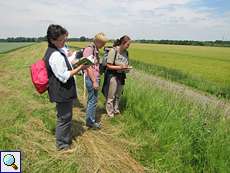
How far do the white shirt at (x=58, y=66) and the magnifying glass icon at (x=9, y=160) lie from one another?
1273 mm

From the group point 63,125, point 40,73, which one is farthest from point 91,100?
point 40,73

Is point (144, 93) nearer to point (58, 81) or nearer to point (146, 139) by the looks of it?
point (146, 139)

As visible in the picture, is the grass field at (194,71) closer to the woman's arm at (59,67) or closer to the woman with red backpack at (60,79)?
the woman with red backpack at (60,79)

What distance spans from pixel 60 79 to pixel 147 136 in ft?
6.62

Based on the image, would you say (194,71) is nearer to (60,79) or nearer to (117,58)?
(117,58)

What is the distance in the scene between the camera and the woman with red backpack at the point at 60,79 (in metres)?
4.32

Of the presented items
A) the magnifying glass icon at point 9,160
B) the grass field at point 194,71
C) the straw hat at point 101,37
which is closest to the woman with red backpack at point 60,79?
the straw hat at point 101,37

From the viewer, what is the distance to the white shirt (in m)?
4.30

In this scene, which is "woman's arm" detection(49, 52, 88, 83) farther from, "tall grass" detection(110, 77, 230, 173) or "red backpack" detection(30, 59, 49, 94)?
"tall grass" detection(110, 77, 230, 173)

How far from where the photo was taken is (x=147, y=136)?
541 centimetres

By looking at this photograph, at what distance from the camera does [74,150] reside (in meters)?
4.77

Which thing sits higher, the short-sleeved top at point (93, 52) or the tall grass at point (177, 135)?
the short-sleeved top at point (93, 52)

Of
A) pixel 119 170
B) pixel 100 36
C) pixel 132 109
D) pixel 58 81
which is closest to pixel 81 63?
pixel 58 81

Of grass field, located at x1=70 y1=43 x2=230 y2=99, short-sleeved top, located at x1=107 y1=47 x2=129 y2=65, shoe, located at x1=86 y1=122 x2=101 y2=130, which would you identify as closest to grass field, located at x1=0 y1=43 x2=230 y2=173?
shoe, located at x1=86 y1=122 x2=101 y2=130
